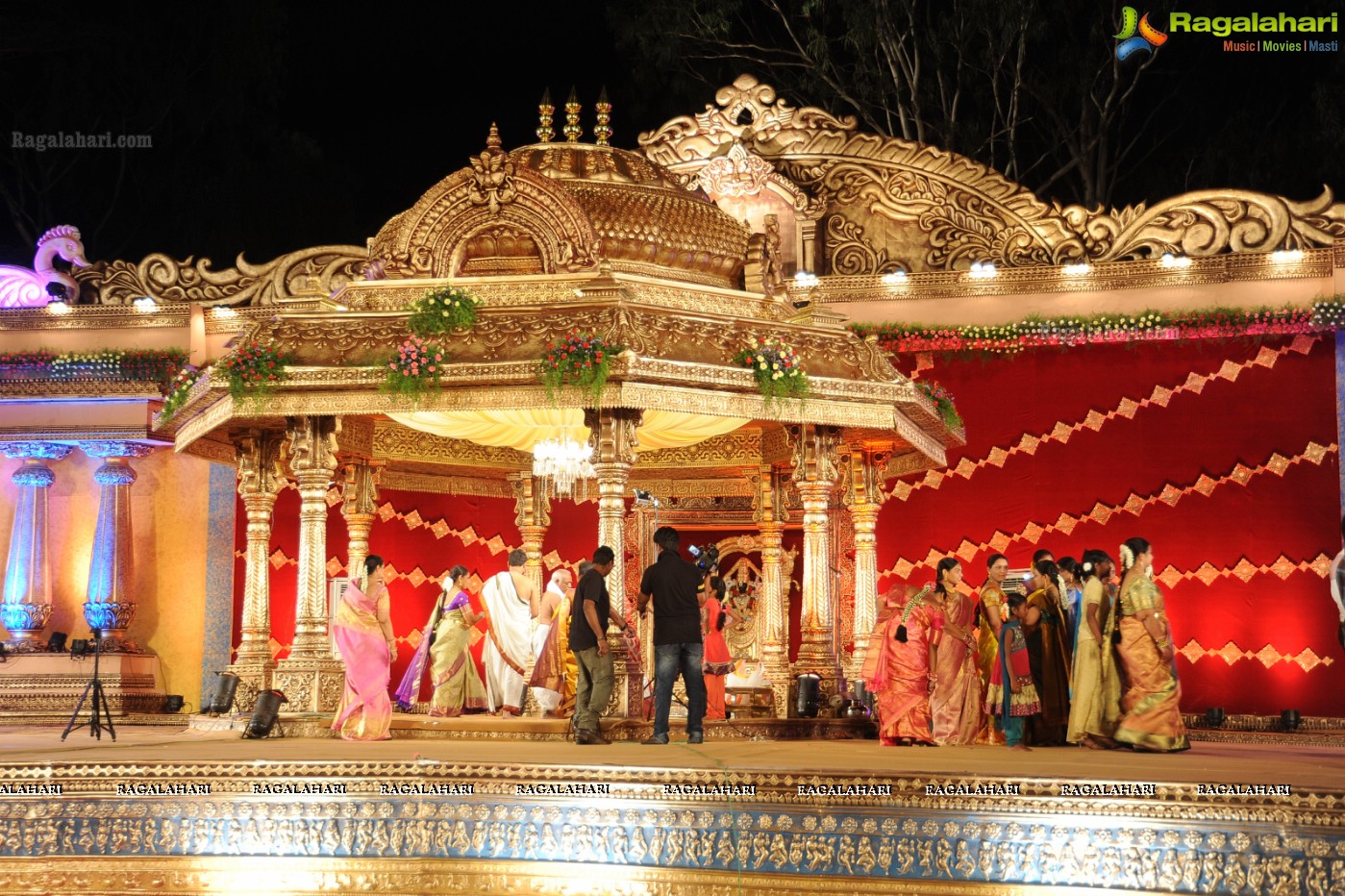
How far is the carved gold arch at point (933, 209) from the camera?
1503cm

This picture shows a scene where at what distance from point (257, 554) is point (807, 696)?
4.25 m

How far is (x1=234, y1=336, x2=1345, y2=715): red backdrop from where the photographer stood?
14.4 m

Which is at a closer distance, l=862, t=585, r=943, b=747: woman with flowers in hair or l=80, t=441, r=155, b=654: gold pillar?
l=862, t=585, r=943, b=747: woman with flowers in hair

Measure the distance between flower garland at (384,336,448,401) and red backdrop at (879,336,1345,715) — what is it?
6.17 meters

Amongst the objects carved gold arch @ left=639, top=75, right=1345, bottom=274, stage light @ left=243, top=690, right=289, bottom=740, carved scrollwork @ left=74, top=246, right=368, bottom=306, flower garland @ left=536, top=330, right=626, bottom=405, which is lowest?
stage light @ left=243, top=690, right=289, bottom=740

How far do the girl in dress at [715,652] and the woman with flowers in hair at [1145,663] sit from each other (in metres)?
3.45

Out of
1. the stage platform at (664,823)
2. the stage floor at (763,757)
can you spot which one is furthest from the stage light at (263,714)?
the stage platform at (664,823)

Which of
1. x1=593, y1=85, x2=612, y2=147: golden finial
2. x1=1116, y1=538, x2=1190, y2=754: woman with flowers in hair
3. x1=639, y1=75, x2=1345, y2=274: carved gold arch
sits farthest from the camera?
x1=639, y1=75, x2=1345, y2=274: carved gold arch

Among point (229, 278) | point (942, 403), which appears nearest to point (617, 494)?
point (942, 403)

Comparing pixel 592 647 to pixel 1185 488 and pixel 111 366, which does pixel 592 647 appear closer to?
pixel 1185 488

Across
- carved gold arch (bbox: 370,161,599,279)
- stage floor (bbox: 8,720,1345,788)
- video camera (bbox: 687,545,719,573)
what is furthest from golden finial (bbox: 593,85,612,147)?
stage floor (bbox: 8,720,1345,788)

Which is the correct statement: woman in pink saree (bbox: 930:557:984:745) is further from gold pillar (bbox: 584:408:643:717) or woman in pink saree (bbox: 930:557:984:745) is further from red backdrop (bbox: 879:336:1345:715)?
red backdrop (bbox: 879:336:1345:715)

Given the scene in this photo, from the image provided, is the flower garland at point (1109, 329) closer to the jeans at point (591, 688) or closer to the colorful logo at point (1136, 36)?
the jeans at point (591, 688)

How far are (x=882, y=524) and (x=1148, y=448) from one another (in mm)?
2632
